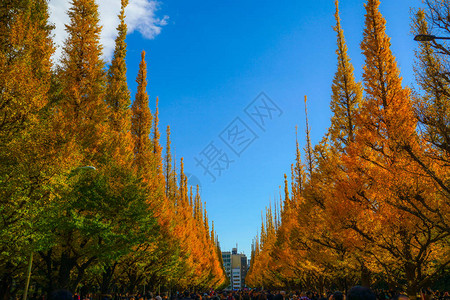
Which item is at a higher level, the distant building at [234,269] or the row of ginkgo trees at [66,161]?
the row of ginkgo trees at [66,161]

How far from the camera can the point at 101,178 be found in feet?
44.5

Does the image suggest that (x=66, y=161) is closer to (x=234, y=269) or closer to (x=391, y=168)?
(x=391, y=168)

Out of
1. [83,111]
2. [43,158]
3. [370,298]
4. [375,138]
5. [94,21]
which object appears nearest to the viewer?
[370,298]

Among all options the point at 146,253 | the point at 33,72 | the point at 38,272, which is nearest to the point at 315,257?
the point at 146,253

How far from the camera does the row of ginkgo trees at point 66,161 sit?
29.3ft

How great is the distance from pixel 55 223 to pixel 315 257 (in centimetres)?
1588

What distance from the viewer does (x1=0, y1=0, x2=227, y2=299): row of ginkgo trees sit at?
8.95 metres

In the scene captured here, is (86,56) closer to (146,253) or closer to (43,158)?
(43,158)

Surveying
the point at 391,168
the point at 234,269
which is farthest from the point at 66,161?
the point at 234,269

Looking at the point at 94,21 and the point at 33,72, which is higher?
the point at 94,21

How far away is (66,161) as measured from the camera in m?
10.3

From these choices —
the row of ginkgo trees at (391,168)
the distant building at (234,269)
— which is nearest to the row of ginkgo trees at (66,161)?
the row of ginkgo trees at (391,168)

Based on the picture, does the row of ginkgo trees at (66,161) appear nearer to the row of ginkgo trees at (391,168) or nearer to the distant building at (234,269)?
the row of ginkgo trees at (391,168)

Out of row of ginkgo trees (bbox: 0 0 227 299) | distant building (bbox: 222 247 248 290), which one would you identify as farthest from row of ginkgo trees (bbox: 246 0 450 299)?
distant building (bbox: 222 247 248 290)
